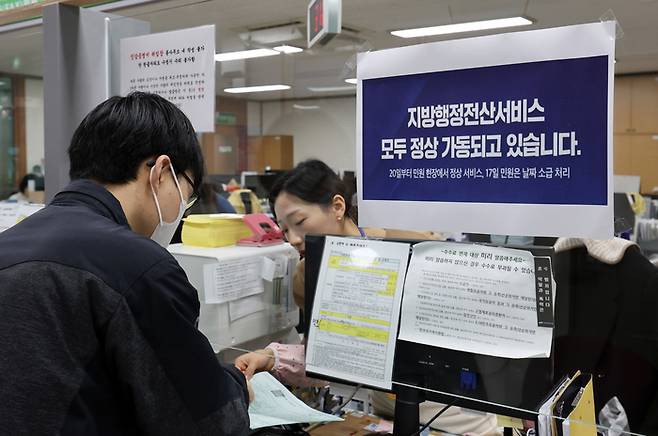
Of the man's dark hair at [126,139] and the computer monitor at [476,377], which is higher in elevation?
the man's dark hair at [126,139]

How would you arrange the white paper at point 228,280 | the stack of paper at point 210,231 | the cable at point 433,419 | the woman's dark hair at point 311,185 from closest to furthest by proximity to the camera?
the cable at point 433,419
the white paper at point 228,280
the stack of paper at point 210,231
the woman's dark hair at point 311,185

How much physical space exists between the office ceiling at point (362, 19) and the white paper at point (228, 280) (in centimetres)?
47

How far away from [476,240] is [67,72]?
1.24 metres

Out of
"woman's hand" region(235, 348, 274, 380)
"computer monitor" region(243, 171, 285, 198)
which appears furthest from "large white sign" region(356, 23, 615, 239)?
"computer monitor" region(243, 171, 285, 198)

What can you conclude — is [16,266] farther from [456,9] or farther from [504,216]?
[456,9]

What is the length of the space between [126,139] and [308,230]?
2.57ft

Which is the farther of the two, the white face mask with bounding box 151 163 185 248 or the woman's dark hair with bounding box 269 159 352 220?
the woman's dark hair with bounding box 269 159 352 220

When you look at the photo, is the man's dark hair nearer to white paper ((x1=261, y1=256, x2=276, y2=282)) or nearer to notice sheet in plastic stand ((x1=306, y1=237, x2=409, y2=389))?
notice sheet in plastic stand ((x1=306, y1=237, x2=409, y2=389))

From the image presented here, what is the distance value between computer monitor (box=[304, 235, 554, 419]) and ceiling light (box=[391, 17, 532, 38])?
385 millimetres

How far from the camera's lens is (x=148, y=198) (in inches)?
37.2

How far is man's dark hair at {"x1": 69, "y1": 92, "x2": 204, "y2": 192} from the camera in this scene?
91 cm

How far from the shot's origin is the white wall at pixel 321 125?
1.29 m

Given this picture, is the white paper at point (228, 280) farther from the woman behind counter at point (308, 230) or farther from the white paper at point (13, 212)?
the white paper at point (13, 212)

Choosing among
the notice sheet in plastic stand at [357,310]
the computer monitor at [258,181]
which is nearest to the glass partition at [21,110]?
the notice sheet in plastic stand at [357,310]
